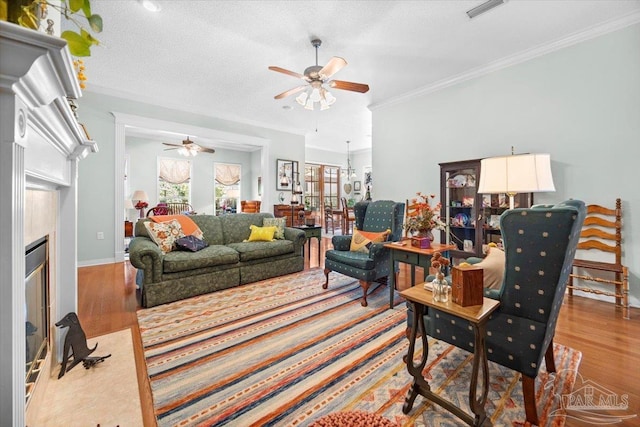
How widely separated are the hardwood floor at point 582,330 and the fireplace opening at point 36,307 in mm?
516

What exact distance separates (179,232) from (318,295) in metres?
1.91

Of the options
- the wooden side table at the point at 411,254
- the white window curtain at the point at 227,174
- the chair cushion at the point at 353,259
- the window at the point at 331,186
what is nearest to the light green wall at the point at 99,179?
the white window curtain at the point at 227,174

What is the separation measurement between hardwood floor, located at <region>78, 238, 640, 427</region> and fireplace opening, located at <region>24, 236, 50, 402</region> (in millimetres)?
516

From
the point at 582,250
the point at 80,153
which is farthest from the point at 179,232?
the point at 582,250

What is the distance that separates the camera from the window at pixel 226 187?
28.6 ft

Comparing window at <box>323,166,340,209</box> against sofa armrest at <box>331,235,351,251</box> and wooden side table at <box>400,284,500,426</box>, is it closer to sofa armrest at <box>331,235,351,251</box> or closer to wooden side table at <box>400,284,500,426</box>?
sofa armrest at <box>331,235,351,251</box>

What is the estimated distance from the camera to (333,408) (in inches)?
56.1

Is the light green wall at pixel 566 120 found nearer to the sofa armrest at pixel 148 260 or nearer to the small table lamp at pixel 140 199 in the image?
the sofa armrest at pixel 148 260

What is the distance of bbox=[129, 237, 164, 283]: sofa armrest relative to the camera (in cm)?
267

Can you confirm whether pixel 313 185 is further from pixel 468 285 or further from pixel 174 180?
pixel 468 285

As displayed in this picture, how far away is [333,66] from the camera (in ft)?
8.89

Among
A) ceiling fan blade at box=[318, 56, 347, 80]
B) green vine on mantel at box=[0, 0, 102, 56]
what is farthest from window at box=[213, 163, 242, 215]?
green vine on mantel at box=[0, 0, 102, 56]

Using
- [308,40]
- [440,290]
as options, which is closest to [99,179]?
[308,40]

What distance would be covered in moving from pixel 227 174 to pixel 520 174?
826 cm
